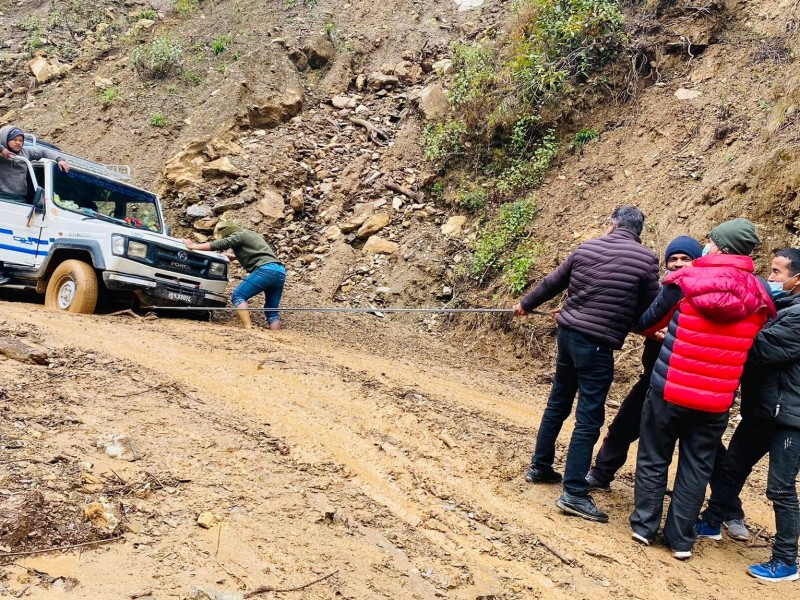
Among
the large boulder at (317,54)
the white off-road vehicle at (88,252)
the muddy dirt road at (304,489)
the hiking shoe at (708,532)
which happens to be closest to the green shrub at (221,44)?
the large boulder at (317,54)

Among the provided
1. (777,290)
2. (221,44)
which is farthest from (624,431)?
(221,44)

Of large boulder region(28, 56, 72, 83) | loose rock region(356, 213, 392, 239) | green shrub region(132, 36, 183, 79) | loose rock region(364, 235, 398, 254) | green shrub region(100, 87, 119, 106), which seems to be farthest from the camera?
large boulder region(28, 56, 72, 83)

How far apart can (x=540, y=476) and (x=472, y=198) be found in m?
6.74

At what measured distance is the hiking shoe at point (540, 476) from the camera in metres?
4.41

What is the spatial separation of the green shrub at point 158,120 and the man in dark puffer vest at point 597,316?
1350cm

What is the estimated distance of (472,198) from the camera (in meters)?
10.4

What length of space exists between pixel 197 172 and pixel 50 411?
33.3 feet

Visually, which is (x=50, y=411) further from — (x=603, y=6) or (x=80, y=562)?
(x=603, y=6)

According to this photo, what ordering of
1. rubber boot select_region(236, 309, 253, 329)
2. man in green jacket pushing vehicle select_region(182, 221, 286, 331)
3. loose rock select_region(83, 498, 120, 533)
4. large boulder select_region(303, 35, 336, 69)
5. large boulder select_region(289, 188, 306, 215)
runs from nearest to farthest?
loose rock select_region(83, 498, 120, 533), rubber boot select_region(236, 309, 253, 329), man in green jacket pushing vehicle select_region(182, 221, 286, 331), large boulder select_region(289, 188, 306, 215), large boulder select_region(303, 35, 336, 69)

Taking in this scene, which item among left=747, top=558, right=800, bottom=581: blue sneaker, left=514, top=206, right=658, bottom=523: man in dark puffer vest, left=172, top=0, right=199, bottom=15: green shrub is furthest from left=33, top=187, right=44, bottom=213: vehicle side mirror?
left=172, top=0, right=199, bottom=15: green shrub

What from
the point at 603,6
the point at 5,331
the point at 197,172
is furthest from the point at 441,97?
the point at 5,331

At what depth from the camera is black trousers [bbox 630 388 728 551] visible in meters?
3.65

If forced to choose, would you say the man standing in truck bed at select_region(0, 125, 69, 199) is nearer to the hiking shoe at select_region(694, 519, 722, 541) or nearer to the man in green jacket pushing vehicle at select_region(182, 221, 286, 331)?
the man in green jacket pushing vehicle at select_region(182, 221, 286, 331)

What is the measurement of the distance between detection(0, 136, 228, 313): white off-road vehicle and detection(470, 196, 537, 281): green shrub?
3792 mm
